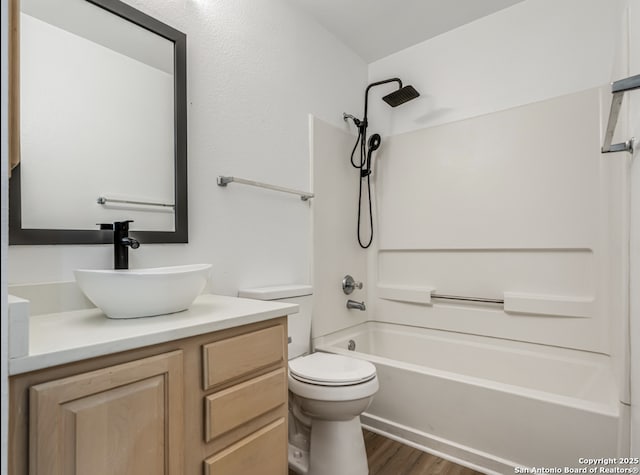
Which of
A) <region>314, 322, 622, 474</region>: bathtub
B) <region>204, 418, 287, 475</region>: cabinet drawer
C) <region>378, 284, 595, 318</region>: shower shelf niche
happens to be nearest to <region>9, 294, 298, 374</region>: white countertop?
<region>204, 418, 287, 475</region>: cabinet drawer

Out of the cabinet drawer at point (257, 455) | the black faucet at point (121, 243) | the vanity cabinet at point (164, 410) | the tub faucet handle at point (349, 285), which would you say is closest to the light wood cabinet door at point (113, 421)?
the vanity cabinet at point (164, 410)

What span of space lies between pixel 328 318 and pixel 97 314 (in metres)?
1.44

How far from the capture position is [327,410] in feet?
4.87

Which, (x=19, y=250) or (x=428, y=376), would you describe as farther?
(x=428, y=376)

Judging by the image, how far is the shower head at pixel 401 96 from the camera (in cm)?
226

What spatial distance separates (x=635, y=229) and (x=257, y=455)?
145cm

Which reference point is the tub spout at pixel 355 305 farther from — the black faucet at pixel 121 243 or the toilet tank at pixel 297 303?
the black faucet at pixel 121 243

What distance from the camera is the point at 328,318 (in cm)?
229

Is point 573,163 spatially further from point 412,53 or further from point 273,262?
point 273,262

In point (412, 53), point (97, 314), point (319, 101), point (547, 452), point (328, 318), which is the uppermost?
point (412, 53)

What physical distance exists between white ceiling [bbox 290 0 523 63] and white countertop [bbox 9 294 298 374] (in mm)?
1896

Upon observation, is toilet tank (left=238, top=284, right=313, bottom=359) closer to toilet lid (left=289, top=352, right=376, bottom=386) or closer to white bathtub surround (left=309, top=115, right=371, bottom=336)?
toilet lid (left=289, top=352, right=376, bottom=386)

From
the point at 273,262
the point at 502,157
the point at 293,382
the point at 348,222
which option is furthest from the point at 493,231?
the point at 293,382

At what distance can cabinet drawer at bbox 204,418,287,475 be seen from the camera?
3.22 feet
